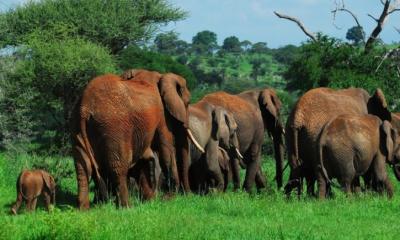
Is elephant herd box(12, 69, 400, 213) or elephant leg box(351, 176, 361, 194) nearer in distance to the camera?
elephant herd box(12, 69, 400, 213)

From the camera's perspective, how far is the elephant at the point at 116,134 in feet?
39.8

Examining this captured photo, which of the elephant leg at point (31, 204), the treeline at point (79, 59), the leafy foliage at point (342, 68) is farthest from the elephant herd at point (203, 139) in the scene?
the leafy foliage at point (342, 68)

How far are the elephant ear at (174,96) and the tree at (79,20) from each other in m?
26.6

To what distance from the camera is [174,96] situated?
46.1 feet

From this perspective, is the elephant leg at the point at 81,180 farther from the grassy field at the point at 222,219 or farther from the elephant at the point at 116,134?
the grassy field at the point at 222,219

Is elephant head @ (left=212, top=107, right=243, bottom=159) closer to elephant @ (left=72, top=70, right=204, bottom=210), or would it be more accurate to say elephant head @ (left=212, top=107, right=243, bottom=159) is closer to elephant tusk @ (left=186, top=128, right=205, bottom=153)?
elephant tusk @ (left=186, top=128, right=205, bottom=153)

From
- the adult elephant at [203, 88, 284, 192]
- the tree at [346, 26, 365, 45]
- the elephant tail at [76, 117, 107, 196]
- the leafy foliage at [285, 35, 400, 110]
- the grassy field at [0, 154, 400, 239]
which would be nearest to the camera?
the grassy field at [0, 154, 400, 239]

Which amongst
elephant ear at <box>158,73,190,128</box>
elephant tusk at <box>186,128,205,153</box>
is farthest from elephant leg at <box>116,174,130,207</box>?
elephant tusk at <box>186,128,205,153</box>

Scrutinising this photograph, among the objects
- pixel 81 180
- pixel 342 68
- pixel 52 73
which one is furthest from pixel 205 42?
pixel 81 180

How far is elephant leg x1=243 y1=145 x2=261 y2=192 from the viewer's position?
17031 millimetres

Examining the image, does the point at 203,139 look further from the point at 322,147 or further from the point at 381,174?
the point at 381,174

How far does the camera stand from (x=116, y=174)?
12.4 m

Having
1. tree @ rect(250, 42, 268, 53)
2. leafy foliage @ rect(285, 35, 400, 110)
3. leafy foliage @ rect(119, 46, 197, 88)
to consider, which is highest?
leafy foliage @ rect(285, 35, 400, 110)

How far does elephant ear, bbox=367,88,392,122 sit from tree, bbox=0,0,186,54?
2582 centimetres
